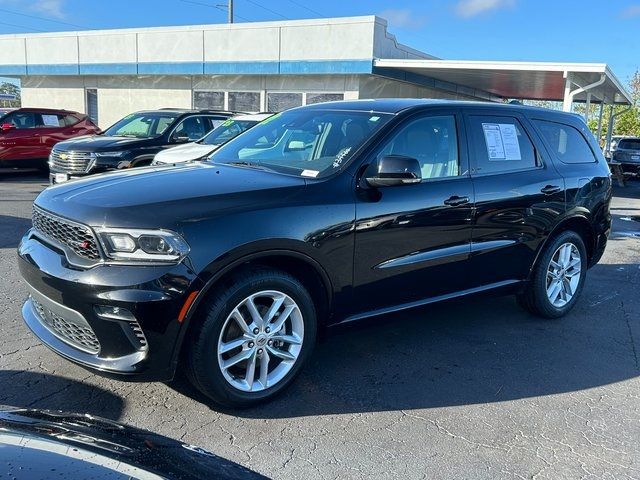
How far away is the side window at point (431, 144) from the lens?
13.6 feet

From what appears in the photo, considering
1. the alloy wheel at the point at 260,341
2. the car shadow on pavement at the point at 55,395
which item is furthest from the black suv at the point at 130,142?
the alloy wheel at the point at 260,341

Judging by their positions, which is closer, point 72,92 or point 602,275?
point 602,275

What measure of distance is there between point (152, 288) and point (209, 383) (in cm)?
65

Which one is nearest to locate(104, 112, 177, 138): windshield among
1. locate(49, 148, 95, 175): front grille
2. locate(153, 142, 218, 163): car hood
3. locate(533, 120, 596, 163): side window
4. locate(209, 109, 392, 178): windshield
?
locate(49, 148, 95, 175): front grille

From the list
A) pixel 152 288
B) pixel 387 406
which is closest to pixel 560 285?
pixel 387 406

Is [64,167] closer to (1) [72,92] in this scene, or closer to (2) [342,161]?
(2) [342,161]

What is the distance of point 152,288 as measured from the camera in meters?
2.97

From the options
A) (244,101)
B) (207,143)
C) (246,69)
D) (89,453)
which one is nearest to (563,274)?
(89,453)

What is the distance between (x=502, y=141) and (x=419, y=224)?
131cm

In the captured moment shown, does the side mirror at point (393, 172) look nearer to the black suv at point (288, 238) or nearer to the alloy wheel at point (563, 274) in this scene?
the black suv at point (288, 238)

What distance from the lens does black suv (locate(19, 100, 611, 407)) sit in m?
3.04

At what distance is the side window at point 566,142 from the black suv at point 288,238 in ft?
0.17

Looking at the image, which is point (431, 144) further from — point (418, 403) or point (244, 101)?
point (244, 101)

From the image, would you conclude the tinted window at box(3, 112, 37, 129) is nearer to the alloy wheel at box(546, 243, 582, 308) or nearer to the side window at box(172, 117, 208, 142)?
the side window at box(172, 117, 208, 142)
